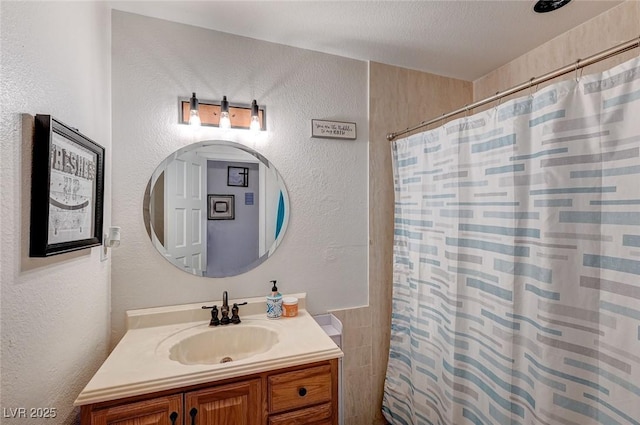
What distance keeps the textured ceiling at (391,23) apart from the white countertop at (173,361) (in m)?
1.50

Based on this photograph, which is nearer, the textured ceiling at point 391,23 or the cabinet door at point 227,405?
the cabinet door at point 227,405

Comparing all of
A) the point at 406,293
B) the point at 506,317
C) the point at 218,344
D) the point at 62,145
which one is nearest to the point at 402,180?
the point at 406,293

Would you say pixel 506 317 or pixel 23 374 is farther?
pixel 506 317

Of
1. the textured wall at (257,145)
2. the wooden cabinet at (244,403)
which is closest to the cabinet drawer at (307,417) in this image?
the wooden cabinet at (244,403)

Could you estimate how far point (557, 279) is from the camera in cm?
107

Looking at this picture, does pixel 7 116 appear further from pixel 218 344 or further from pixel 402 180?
pixel 402 180

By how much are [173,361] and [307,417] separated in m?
0.59

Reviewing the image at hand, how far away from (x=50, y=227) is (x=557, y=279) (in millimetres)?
1678

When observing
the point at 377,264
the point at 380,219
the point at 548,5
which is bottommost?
the point at 377,264

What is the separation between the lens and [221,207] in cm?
164

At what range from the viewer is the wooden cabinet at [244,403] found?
101cm

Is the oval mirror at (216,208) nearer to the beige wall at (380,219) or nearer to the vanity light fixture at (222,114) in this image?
the vanity light fixture at (222,114)

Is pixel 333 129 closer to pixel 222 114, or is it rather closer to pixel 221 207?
pixel 222 114

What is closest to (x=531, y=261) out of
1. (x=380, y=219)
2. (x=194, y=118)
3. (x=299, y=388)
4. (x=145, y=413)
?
(x=380, y=219)
